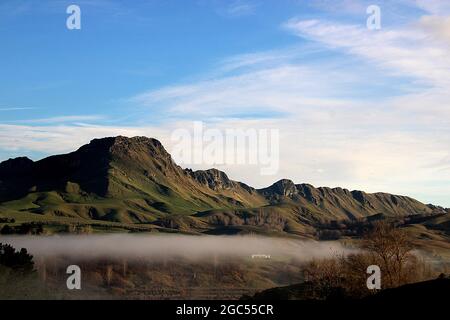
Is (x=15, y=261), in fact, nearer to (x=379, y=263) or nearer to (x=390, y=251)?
(x=379, y=263)

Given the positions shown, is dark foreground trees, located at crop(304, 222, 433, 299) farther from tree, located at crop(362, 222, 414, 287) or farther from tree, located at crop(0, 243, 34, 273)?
tree, located at crop(0, 243, 34, 273)

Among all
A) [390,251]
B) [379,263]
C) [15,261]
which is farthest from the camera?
[15,261]

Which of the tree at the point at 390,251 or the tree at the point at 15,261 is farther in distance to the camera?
the tree at the point at 15,261

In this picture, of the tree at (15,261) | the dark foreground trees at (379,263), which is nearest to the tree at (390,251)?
the dark foreground trees at (379,263)

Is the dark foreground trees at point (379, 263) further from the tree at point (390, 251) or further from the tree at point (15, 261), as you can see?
the tree at point (15, 261)

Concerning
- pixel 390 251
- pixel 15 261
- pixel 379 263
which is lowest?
pixel 15 261

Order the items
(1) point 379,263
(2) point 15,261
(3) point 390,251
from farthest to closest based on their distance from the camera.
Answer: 1. (2) point 15,261
2. (1) point 379,263
3. (3) point 390,251

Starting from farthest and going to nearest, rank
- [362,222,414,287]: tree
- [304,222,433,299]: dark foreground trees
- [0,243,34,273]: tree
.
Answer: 1. [0,243,34,273]: tree
2. [362,222,414,287]: tree
3. [304,222,433,299]: dark foreground trees

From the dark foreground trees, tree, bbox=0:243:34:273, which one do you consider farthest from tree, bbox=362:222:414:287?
tree, bbox=0:243:34:273

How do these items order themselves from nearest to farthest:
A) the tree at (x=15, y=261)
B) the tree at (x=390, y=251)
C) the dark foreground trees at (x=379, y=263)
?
the dark foreground trees at (x=379, y=263) < the tree at (x=390, y=251) < the tree at (x=15, y=261)

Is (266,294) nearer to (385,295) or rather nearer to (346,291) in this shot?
(346,291)

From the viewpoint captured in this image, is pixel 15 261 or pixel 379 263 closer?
pixel 379 263

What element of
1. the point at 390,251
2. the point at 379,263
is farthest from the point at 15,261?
the point at 390,251
